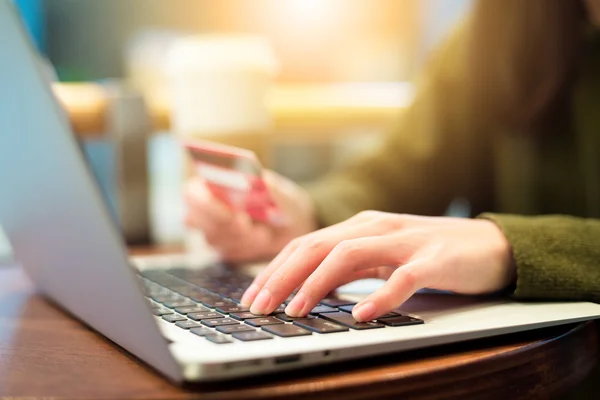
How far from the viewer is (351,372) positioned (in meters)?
0.38

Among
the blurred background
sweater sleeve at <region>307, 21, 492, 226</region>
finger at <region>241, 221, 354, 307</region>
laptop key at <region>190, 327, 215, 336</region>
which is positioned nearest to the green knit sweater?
sweater sleeve at <region>307, 21, 492, 226</region>

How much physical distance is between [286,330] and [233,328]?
3cm

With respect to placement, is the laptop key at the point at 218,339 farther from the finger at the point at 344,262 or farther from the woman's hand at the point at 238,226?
the woman's hand at the point at 238,226

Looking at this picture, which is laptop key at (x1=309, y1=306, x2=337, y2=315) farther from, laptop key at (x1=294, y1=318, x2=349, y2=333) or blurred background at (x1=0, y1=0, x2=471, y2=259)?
blurred background at (x1=0, y1=0, x2=471, y2=259)

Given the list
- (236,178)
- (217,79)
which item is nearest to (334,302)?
(236,178)

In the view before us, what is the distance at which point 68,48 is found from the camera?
206 centimetres

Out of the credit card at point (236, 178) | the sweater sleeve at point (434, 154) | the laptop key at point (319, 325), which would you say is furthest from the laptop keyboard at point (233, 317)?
the sweater sleeve at point (434, 154)

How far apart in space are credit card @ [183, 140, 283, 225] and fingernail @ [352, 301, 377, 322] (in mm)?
224

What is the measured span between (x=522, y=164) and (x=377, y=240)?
0.54m

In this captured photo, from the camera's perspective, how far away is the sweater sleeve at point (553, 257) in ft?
1.73

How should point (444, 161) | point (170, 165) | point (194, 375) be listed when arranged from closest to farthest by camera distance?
1. point (194, 375)
2. point (444, 161)
3. point (170, 165)


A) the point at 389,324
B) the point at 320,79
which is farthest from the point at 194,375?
the point at 320,79

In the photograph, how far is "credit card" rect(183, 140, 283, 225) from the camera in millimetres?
655

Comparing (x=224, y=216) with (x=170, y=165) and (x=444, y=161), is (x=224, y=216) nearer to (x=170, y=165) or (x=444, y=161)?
(x=444, y=161)
